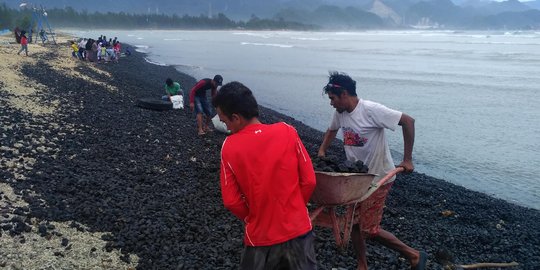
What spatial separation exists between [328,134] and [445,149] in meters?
11.6

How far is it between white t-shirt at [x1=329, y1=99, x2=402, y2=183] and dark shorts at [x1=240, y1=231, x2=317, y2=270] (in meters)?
1.53

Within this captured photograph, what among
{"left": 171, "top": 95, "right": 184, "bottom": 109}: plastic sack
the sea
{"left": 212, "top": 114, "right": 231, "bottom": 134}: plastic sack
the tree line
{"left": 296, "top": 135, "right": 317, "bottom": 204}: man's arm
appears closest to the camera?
{"left": 296, "top": 135, "right": 317, "bottom": 204}: man's arm

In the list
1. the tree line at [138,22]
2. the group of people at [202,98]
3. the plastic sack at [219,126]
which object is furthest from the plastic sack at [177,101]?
the tree line at [138,22]

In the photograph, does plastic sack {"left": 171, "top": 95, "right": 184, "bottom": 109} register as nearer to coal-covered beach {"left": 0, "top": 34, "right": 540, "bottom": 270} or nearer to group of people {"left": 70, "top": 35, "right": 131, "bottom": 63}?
coal-covered beach {"left": 0, "top": 34, "right": 540, "bottom": 270}

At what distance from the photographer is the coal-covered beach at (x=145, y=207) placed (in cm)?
536

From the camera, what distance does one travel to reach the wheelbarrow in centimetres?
371

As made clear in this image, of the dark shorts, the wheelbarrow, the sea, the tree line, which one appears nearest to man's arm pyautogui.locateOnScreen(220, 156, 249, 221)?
the dark shorts

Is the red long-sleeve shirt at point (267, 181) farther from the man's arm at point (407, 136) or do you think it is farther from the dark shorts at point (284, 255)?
the man's arm at point (407, 136)

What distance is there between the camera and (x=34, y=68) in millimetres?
19656

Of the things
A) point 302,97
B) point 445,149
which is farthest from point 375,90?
point 445,149

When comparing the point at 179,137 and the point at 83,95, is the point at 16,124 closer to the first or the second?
the point at 179,137

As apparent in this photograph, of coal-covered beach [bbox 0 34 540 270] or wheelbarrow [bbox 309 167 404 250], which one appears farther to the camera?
coal-covered beach [bbox 0 34 540 270]

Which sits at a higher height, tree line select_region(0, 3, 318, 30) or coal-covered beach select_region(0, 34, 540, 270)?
tree line select_region(0, 3, 318, 30)

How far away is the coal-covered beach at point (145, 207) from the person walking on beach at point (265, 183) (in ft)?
7.26
